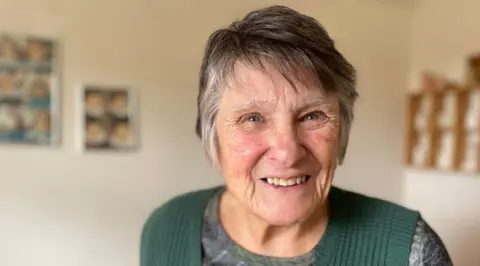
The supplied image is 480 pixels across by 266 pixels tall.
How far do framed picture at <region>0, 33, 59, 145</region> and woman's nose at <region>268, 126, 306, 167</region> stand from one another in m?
1.47

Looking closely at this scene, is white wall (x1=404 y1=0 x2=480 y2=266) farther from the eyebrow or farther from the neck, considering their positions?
the eyebrow

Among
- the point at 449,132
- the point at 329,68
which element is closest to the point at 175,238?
the point at 329,68

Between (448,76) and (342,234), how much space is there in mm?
1807

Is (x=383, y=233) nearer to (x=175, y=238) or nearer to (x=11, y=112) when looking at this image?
(x=175, y=238)

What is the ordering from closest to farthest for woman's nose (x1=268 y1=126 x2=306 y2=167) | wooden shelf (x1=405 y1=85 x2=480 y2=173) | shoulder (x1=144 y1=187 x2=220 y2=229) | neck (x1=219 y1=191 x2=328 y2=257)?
woman's nose (x1=268 y1=126 x2=306 y2=167), neck (x1=219 y1=191 x2=328 y2=257), shoulder (x1=144 y1=187 x2=220 y2=229), wooden shelf (x1=405 y1=85 x2=480 y2=173)

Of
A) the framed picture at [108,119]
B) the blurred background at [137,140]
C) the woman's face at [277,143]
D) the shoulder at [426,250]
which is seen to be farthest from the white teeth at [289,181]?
the framed picture at [108,119]

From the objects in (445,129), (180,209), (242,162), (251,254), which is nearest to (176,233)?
(180,209)

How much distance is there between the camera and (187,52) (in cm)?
Result: 231

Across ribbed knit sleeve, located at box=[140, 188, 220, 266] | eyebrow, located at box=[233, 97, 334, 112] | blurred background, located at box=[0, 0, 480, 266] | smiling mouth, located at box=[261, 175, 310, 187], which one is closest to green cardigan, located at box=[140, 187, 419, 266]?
ribbed knit sleeve, located at box=[140, 188, 220, 266]

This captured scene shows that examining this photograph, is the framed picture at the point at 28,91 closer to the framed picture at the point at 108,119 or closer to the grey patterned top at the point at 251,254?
the framed picture at the point at 108,119

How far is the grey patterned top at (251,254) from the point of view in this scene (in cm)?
89

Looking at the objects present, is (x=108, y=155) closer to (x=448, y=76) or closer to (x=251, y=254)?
(x=251, y=254)

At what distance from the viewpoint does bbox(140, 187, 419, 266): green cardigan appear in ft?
3.02

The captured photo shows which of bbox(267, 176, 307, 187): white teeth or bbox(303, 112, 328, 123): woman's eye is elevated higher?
bbox(303, 112, 328, 123): woman's eye
